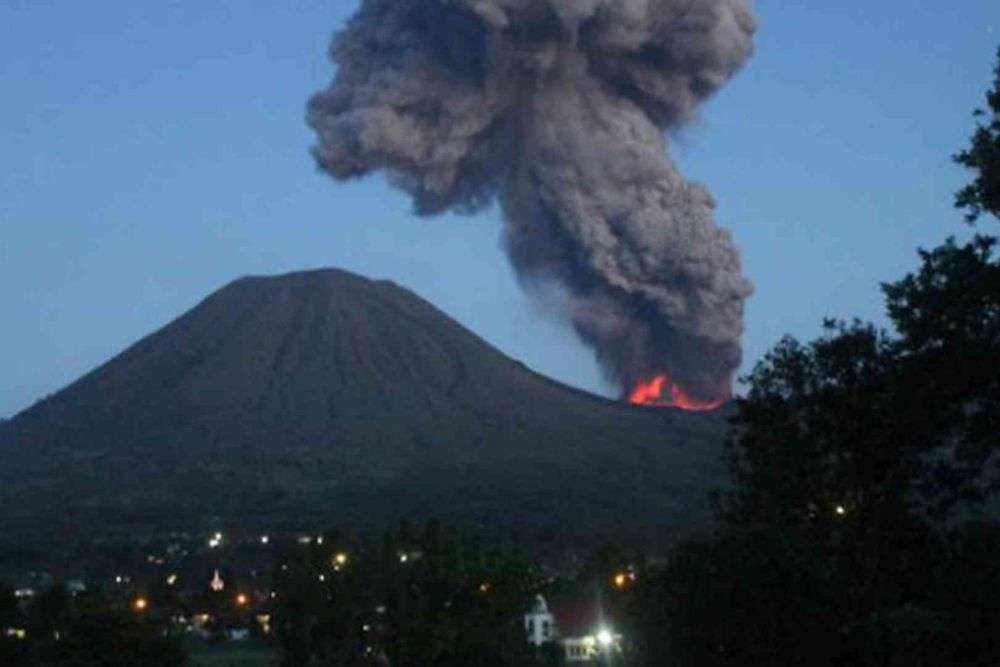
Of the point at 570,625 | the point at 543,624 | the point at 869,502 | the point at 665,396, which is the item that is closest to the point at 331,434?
the point at 665,396

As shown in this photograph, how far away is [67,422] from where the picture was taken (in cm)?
9875

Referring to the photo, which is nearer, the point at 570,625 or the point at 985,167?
the point at 985,167

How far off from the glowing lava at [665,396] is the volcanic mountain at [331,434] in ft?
3.02

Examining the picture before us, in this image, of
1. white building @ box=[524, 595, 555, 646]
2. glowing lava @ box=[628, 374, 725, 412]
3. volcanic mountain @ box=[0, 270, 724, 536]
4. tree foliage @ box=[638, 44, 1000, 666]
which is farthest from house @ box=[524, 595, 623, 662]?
glowing lava @ box=[628, 374, 725, 412]

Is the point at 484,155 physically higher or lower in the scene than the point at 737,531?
higher

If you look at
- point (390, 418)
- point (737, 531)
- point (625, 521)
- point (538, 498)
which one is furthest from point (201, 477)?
point (737, 531)

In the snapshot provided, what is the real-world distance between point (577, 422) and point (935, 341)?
238ft

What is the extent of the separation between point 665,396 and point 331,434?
1879cm

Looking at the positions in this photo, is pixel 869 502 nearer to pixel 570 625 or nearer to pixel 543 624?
pixel 570 625

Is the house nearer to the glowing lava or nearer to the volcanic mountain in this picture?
the volcanic mountain

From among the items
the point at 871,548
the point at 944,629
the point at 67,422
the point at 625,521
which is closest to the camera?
the point at 944,629

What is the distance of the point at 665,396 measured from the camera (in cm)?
7494

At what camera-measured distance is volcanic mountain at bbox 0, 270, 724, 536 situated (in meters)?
77.7

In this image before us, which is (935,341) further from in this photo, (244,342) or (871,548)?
(244,342)
